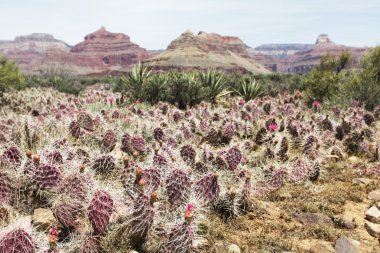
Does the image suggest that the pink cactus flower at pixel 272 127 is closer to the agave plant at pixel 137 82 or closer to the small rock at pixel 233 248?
the small rock at pixel 233 248

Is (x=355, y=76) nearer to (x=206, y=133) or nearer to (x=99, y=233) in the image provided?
(x=206, y=133)

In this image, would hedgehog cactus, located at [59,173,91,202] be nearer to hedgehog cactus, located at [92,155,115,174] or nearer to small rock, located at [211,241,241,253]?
hedgehog cactus, located at [92,155,115,174]

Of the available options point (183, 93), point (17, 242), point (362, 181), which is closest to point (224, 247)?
point (17, 242)

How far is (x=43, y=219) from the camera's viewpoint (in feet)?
11.3

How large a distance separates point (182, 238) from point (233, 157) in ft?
8.25

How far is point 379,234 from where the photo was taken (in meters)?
4.29

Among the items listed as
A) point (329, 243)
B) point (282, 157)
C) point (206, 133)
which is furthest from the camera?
point (206, 133)

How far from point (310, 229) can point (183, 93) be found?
30.1 feet

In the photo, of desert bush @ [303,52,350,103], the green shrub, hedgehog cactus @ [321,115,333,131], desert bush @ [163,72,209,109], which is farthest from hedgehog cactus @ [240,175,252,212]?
desert bush @ [303,52,350,103]

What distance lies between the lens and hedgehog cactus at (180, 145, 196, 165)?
5.32 m

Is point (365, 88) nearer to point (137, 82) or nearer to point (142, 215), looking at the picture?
point (137, 82)

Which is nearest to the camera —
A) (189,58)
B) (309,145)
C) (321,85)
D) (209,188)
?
(209,188)

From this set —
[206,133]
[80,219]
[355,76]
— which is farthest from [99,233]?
[355,76]

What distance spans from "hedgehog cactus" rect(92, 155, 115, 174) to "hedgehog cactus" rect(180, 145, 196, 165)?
1054 millimetres
